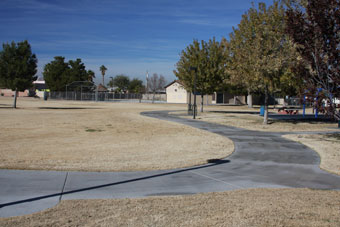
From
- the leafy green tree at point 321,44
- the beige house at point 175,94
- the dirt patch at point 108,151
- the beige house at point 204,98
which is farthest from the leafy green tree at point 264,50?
the beige house at point 175,94

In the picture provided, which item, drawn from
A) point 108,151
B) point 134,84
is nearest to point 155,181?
point 108,151

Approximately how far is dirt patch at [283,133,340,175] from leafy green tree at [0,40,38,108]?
35.7 m

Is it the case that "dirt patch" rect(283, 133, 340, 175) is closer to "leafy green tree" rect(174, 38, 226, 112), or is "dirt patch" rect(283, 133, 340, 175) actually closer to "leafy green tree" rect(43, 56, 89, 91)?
"leafy green tree" rect(174, 38, 226, 112)

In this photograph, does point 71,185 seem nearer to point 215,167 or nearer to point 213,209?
point 213,209

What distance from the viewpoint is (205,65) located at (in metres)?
33.8

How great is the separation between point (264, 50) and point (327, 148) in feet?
35.3

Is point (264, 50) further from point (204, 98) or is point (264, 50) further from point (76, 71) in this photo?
point (76, 71)

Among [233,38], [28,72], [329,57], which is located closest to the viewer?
[329,57]

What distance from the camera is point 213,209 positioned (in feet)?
17.7

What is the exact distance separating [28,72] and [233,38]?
94.7ft

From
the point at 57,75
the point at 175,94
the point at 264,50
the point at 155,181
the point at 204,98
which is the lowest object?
the point at 155,181

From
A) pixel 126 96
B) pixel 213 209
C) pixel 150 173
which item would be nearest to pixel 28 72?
pixel 150 173

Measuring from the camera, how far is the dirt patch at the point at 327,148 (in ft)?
31.7

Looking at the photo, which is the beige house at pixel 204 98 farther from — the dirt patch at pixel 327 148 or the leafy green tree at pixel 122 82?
the dirt patch at pixel 327 148
